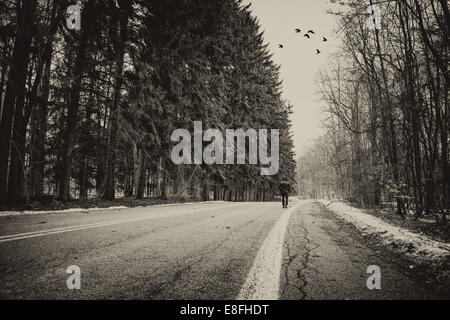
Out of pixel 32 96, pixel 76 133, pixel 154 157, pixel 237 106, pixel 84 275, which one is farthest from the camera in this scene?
pixel 237 106

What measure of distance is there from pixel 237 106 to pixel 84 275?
Result: 79.9 feet

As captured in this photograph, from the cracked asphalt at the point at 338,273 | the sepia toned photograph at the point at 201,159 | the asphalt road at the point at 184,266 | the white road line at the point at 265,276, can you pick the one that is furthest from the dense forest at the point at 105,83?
the cracked asphalt at the point at 338,273

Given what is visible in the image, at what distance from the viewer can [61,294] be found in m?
2.42

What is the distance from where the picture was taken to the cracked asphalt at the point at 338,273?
2695 mm

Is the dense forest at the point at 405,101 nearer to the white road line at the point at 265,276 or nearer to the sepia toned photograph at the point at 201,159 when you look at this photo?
the sepia toned photograph at the point at 201,159

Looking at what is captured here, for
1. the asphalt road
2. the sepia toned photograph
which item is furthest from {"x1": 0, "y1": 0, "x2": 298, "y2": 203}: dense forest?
the asphalt road

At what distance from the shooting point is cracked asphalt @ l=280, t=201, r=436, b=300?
270cm

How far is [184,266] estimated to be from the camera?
336 cm

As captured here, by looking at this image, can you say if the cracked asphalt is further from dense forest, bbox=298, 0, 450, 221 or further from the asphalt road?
dense forest, bbox=298, 0, 450, 221

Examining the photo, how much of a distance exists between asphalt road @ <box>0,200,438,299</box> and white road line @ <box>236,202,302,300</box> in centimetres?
1
